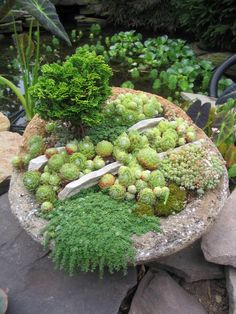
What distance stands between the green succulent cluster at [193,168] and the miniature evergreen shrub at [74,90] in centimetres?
44

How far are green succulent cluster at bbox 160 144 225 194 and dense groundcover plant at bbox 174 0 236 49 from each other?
302 cm

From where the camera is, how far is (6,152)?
9.37 feet

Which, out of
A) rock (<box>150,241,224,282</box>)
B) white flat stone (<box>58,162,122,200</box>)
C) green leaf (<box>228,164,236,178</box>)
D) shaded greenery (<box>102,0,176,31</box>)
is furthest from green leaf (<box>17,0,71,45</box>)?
shaded greenery (<box>102,0,176,31</box>)

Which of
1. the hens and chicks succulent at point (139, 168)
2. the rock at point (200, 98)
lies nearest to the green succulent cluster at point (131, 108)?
the hens and chicks succulent at point (139, 168)

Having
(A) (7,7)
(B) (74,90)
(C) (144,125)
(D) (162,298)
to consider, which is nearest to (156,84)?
(A) (7,7)

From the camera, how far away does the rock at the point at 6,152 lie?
2.67 meters

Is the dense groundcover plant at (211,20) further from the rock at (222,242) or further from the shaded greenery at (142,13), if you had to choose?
the rock at (222,242)

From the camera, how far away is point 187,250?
2.24 metres

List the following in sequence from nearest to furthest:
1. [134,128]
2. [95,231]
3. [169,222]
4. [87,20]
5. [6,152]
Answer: [95,231], [169,222], [134,128], [6,152], [87,20]

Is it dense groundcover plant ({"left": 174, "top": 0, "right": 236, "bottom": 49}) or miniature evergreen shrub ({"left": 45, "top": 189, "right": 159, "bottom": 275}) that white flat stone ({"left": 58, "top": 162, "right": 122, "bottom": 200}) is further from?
dense groundcover plant ({"left": 174, "top": 0, "right": 236, "bottom": 49})

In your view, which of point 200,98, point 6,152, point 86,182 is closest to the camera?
point 86,182

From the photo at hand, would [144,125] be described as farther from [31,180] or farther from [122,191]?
[31,180]

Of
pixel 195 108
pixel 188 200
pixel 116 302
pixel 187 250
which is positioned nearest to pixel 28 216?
pixel 116 302

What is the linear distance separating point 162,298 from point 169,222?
0.46m
